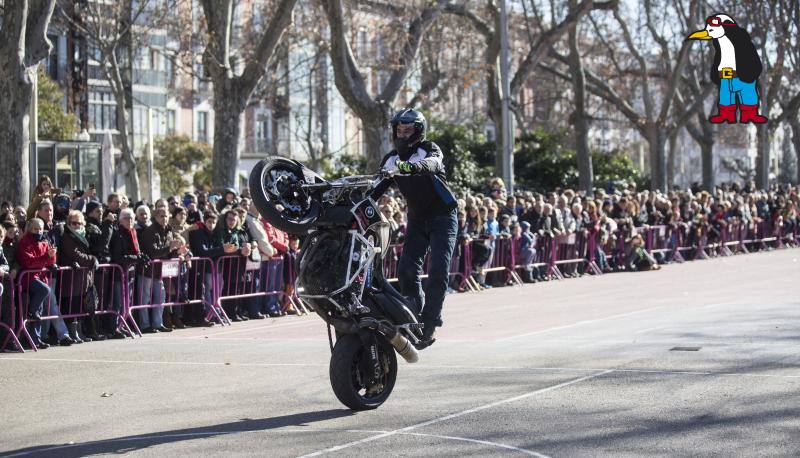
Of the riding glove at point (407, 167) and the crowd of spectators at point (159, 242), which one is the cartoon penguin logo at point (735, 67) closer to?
the crowd of spectators at point (159, 242)

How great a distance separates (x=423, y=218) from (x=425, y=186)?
11.8 inches

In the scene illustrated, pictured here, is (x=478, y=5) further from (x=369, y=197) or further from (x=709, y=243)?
(x=369, y=197)

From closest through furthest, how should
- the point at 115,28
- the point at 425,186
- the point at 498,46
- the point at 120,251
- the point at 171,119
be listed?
the point at 425,186
the point at 120,251
the point at 498,46
the point at 115,28
the point at 171,119

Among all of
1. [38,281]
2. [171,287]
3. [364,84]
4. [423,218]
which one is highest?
[364,84]

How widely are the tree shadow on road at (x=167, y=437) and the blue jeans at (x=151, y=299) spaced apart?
26.0 feet

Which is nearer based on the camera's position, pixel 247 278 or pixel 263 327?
pixel 263 327

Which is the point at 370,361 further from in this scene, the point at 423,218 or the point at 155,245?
the point at 155,245

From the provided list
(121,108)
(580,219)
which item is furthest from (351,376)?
(121,108)

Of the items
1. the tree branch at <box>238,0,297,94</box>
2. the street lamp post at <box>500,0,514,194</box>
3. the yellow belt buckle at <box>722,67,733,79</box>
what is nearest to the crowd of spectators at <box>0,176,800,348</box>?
the tree branch at <box>238,0,297,94</box>

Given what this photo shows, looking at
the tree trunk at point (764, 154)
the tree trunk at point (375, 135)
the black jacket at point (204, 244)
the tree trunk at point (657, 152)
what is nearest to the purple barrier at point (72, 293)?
the black jacket at point (204, 244)

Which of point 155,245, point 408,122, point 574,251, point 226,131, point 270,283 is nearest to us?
point 408,122

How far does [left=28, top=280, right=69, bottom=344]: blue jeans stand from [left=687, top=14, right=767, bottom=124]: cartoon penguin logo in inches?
818

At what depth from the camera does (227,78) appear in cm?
2552

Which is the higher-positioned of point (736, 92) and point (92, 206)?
point (736, 92)
